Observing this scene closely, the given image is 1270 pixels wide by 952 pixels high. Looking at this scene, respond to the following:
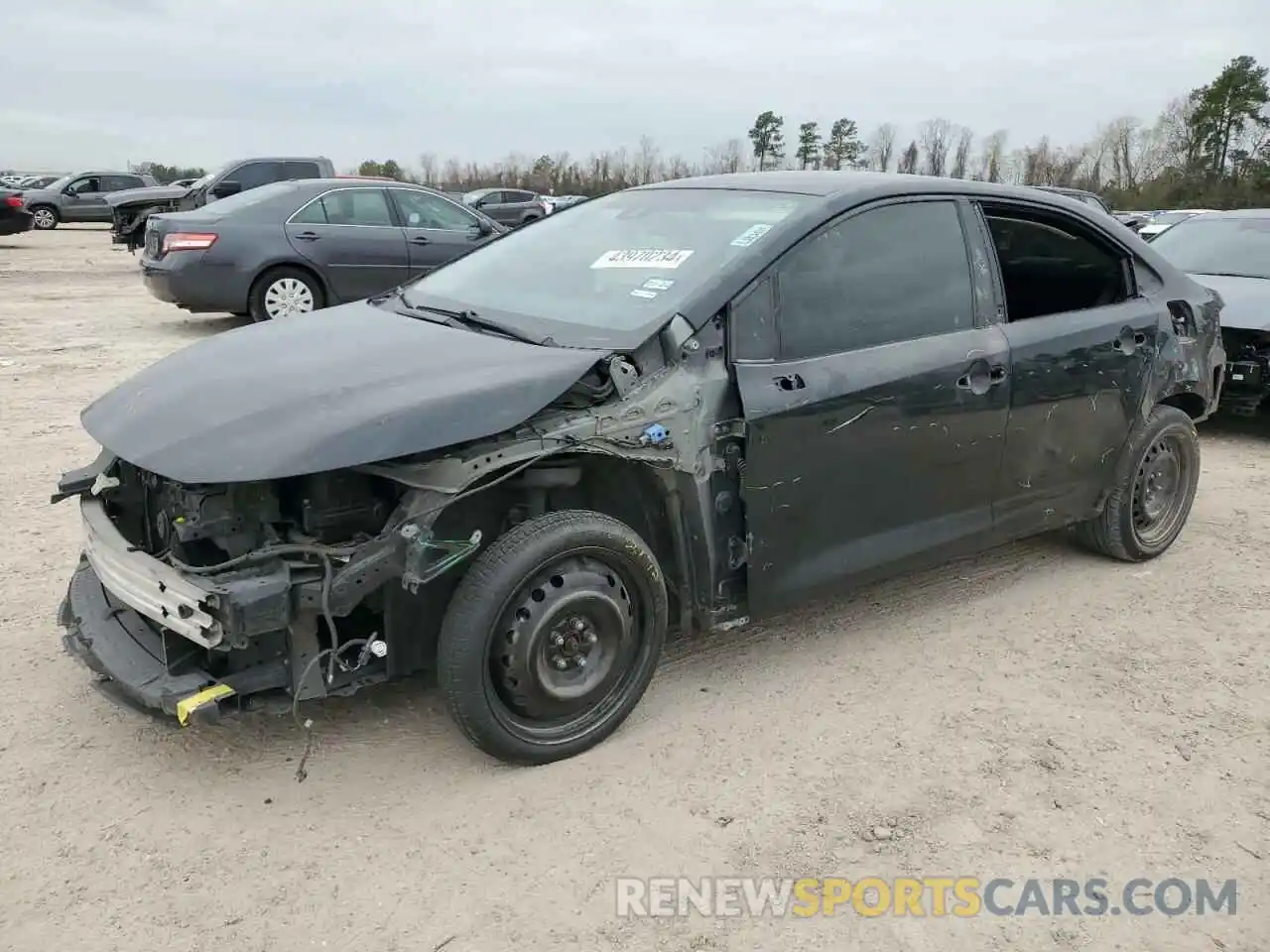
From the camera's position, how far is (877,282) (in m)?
3.57

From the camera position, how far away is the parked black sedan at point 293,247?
9305mm

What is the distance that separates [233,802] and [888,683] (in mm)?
2165

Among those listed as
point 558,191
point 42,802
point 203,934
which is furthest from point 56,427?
point 558,191

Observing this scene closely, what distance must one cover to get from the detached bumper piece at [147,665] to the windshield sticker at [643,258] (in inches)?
69.1

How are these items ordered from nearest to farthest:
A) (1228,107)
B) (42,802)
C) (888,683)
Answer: (42,802) → (888,683) → (1228,107)

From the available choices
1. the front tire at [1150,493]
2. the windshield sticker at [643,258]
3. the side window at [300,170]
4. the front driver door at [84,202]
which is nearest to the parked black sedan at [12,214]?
the side window at [300,170]

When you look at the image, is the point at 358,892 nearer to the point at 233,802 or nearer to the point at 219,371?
the point at 233,802

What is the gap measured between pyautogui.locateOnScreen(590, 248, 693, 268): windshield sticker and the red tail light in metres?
6.85

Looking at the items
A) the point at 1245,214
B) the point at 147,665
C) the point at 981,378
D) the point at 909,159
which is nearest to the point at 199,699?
the point at 147,665

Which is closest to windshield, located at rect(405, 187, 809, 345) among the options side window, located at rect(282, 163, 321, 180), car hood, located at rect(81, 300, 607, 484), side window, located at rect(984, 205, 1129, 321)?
car hood, located at rect(81, 300, 607, 484)

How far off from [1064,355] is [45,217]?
97.1 ft

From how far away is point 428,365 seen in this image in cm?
299

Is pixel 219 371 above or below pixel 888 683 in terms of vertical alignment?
above

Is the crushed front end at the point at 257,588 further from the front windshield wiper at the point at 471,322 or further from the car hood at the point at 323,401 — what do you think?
the front windshield wiper at the point at 471,322
